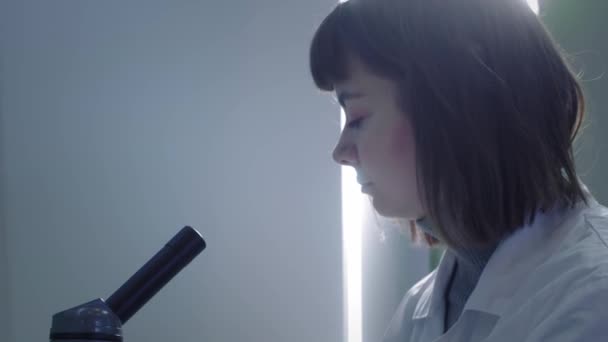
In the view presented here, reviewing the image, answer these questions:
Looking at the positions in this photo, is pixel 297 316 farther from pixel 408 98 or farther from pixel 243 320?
pixel 408 98

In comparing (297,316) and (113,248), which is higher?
(113,248)

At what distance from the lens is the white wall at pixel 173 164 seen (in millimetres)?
848

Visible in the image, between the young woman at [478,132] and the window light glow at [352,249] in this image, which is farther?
the window light glow at [352,249]

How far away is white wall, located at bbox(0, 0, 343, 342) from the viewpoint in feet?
2.78

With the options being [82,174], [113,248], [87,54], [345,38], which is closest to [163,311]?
[113,248]

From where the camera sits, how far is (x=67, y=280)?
0.85 m

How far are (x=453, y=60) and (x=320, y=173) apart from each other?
43cm

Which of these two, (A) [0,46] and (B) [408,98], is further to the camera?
(A) [0,46]

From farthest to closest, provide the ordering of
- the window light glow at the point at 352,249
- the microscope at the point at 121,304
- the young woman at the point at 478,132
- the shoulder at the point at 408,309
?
1. the window light glow at the point at 352,249
2. the shoulder at the point at 408,309
3. the young woman at the point at 478,132
4. the microscope at the point at 121,304

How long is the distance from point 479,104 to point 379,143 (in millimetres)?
106

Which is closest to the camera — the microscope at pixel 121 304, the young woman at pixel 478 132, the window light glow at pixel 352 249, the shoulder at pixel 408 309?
the microscope at pixel 121 304

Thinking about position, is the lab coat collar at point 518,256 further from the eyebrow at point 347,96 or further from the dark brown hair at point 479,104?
the eyebrow at point 347,96

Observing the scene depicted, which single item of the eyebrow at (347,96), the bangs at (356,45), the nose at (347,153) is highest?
the bangs at (356,45)

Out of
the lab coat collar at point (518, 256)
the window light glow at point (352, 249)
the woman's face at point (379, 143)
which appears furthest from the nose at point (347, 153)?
the window light glow at point (352, 249)
